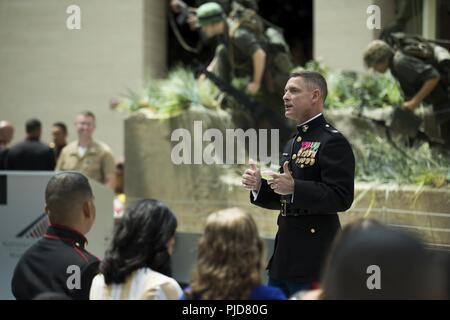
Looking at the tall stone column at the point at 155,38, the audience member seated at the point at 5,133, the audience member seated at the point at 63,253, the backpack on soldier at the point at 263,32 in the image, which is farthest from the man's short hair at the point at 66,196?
the tall stone column at the point at 155,38

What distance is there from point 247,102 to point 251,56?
49 centimetres

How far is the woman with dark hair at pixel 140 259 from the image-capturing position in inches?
121

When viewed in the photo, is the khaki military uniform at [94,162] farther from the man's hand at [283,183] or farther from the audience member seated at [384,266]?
the audience member seated at [384,266]

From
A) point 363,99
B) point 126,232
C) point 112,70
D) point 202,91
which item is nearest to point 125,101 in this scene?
point 202,91

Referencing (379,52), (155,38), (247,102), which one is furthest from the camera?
(155,38)

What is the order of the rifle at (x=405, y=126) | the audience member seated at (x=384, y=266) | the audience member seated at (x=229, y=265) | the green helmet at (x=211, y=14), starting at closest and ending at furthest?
1. the audience member seated at (x=384, y=266)
2. the audience member seated at (x=229, y=265)
3. the rifle at (x=405, y=126)
4. the green helmet at (x=211, y=14)

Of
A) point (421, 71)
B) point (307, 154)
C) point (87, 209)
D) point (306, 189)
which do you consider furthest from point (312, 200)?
point (421, 71)

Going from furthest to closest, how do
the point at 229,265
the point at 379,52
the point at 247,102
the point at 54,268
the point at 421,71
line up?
the point at 247,102 → the point at 379,52 → the point at 421,71 → the point at 54,268 → the point at 229,265

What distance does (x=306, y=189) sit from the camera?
3.62 metres

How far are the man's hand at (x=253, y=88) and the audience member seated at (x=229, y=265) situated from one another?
5.63 meters

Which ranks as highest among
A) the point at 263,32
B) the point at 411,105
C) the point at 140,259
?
the point at 263,32

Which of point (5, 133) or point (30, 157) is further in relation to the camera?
point (5, 133)

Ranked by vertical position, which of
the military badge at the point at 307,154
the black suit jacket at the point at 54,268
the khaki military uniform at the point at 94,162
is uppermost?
the military badge at the point at 307,154

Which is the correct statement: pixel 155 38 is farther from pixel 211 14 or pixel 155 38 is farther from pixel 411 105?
pixel 411 105
